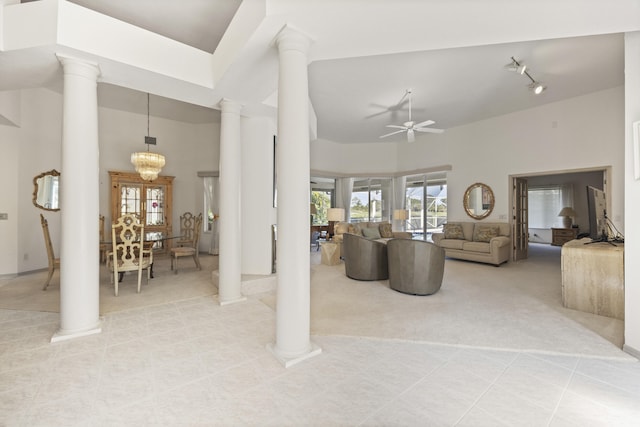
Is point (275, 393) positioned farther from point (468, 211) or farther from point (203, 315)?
point (468, 211)

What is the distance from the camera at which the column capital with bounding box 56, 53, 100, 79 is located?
261cm

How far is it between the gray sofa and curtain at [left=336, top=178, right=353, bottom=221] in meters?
3.19

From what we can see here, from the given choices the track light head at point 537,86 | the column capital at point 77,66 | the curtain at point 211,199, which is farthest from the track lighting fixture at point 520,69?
the curtain at point 211,199

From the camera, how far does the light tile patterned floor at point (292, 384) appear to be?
1.64 meters

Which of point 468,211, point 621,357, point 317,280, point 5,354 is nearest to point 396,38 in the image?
point 621,357

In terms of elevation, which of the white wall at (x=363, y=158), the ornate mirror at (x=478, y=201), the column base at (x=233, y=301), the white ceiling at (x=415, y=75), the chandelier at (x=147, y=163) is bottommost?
the column base at (x=233, y=301)

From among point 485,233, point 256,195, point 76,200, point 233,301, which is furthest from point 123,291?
point 485,233

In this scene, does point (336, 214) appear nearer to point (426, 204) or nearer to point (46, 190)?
point (426, 204)

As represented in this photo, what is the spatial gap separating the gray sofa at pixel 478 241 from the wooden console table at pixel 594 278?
99.9 inches

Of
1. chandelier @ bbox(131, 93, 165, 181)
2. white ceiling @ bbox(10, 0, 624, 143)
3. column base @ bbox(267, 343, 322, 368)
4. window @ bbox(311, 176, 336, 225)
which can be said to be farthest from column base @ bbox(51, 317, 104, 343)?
window @ bbox(311, 176, 336, 225)

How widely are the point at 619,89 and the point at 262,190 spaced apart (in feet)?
21.8

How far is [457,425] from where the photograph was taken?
5.17ft

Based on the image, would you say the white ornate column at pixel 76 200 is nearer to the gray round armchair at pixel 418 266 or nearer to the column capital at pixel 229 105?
the column capital at pixel 229 105

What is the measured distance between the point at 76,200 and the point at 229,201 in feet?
5.01
